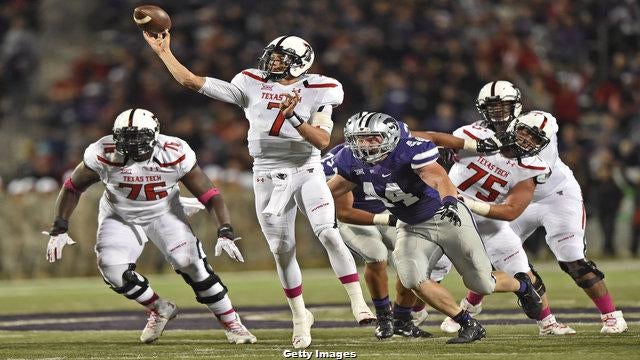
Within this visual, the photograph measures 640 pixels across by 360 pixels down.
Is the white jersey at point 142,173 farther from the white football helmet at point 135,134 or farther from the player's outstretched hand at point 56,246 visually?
the player's outstretched hand at point 56,246

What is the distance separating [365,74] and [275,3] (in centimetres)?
220

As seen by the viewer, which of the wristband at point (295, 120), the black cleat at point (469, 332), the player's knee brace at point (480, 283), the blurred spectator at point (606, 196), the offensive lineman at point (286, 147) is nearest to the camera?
the wristband at point (295, 120)

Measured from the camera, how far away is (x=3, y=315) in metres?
11.6

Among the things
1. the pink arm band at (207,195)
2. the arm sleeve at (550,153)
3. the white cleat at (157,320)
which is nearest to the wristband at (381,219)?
the pink arm band at (207,195)

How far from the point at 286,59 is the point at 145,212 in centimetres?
139

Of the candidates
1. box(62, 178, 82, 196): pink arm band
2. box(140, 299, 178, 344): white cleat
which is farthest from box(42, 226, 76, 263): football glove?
box(140, 299, 178, 344): white cleat

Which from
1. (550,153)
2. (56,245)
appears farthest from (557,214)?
(56,245)

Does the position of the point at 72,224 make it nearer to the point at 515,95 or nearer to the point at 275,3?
the point at 275,3

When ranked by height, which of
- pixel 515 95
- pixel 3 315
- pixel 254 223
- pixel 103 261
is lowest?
pixel 254 223

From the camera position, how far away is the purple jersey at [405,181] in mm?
8156

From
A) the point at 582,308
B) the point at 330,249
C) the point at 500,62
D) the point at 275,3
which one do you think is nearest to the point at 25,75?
the point at 275,3

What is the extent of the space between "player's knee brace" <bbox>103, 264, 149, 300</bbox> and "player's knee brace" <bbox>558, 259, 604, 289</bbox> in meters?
2.89

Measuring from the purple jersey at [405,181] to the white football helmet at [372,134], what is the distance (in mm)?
81

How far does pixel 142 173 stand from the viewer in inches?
347
